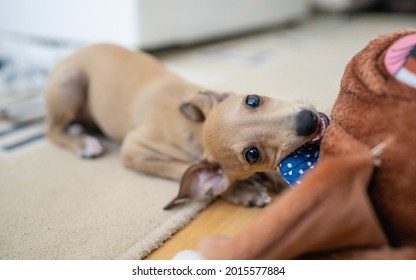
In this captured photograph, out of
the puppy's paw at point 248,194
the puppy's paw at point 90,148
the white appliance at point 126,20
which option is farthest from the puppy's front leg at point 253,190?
the white appliance at point 126,20

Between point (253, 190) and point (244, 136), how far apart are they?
0.33 metres

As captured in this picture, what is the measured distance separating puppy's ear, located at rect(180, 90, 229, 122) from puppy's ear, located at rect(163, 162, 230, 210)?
257mm

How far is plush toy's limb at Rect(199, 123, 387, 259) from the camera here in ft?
3.10

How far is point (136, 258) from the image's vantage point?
140 centimetres

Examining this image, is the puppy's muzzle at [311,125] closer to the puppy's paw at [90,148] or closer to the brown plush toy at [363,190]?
the brown plush toy at [363,190]

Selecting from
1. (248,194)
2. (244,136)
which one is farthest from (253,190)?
(244,136)

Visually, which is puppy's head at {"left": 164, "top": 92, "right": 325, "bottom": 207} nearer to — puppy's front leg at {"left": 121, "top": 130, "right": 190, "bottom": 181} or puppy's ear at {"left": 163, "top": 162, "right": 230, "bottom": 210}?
puppy's ear at {"left": 163, "top": 162, "right": 230, "bottom": 210}

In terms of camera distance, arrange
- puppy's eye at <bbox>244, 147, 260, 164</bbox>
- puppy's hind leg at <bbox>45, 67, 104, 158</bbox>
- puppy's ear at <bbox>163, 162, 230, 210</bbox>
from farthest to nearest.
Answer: puppy's hind leg at <bbox>45, 67, 104, 158</bbox>
puppy's ear at <bbox>163, 162, 230, 210</bbox>
puppy's eye at <bbox>244, 147, 260, 164</bbox>

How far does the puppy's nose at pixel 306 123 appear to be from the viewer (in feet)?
4.58

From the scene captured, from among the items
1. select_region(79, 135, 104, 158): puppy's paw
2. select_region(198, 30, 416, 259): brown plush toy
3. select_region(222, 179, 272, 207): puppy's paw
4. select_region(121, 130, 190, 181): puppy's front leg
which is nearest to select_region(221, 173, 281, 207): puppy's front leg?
select_region(222, 179, 272, 207): puppy's paw

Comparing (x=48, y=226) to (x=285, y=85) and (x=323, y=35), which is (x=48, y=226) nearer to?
(x=285, y=85)

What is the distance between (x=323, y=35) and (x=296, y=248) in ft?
15.2

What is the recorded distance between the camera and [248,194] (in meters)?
1.78
